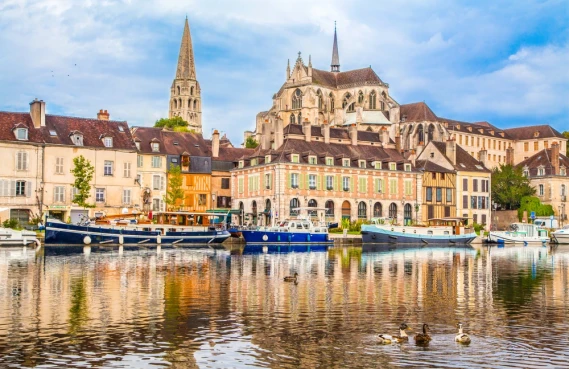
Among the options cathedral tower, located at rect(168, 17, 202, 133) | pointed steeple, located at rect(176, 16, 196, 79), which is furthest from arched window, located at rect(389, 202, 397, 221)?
cathedral tower, located at rect(168, 17, 202, 133)

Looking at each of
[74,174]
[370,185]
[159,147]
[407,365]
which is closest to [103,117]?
[159,147]

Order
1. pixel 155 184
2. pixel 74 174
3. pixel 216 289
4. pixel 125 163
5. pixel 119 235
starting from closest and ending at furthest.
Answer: pixel 216 289
pixel 119 235
pixel 74 174
pixel 125 163
pixel 155 184

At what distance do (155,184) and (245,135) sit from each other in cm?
5377

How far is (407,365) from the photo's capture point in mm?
14992

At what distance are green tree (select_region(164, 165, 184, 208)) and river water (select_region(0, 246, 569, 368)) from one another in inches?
1253

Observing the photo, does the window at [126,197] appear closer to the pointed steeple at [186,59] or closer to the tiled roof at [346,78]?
the tiled roof at [346,78]

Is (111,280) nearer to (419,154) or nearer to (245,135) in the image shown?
(419,154)

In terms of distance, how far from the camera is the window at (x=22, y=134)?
202ft

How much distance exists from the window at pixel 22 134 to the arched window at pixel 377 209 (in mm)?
34580

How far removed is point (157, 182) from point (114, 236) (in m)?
18.9

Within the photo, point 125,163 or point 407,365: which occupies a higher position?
point 125,163

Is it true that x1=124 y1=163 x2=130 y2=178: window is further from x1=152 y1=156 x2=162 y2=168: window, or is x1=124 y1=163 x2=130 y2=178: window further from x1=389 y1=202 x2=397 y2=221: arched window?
x1=389 y1=202 x2=397 y2=221: arched window

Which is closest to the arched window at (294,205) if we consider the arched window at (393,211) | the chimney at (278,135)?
the chimney at (278,135)

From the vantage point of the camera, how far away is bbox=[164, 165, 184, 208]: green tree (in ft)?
227
